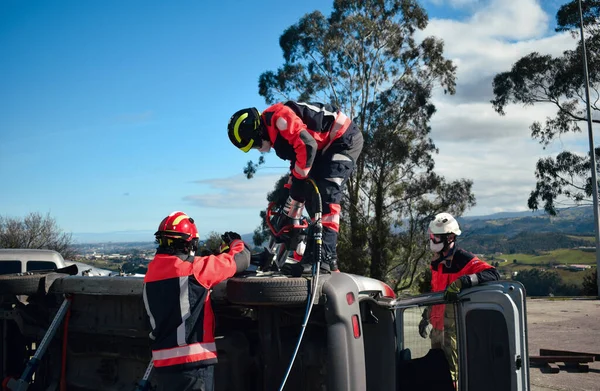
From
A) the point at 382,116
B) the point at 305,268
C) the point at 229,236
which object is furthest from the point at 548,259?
the point at 229,236

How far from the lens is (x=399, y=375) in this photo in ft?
14.7

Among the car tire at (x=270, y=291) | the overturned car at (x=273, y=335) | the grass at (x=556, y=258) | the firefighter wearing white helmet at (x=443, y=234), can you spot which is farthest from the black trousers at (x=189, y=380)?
the grass at (x=556, y=258)

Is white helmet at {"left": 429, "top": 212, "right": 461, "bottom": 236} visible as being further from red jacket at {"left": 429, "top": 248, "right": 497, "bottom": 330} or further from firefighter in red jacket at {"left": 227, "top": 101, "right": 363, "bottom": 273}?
firefighter in red jacket at {"left": 227, "top": 101, "right": 363, "bottom": 273}

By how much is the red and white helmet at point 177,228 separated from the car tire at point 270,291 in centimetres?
50

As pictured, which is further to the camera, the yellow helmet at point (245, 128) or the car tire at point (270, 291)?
the yellow helmet at point (245, 128)

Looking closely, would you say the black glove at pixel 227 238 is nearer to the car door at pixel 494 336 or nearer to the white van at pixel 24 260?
the car door at pixel 494 336

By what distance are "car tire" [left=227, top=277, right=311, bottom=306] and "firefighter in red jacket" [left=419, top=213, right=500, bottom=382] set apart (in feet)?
4.04

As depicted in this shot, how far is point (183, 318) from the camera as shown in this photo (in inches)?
134

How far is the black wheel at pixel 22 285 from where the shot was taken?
407 cm

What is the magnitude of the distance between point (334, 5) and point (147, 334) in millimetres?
31415

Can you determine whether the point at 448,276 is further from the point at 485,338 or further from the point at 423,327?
the point at 485,338

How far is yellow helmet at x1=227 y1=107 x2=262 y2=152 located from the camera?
4895 millimetres

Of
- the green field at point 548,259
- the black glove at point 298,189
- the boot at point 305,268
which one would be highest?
the black glove at point 298,189

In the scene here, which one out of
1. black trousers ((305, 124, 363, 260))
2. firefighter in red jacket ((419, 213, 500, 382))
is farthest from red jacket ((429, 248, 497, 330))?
black trousers ((305, 124, 363, 260))
